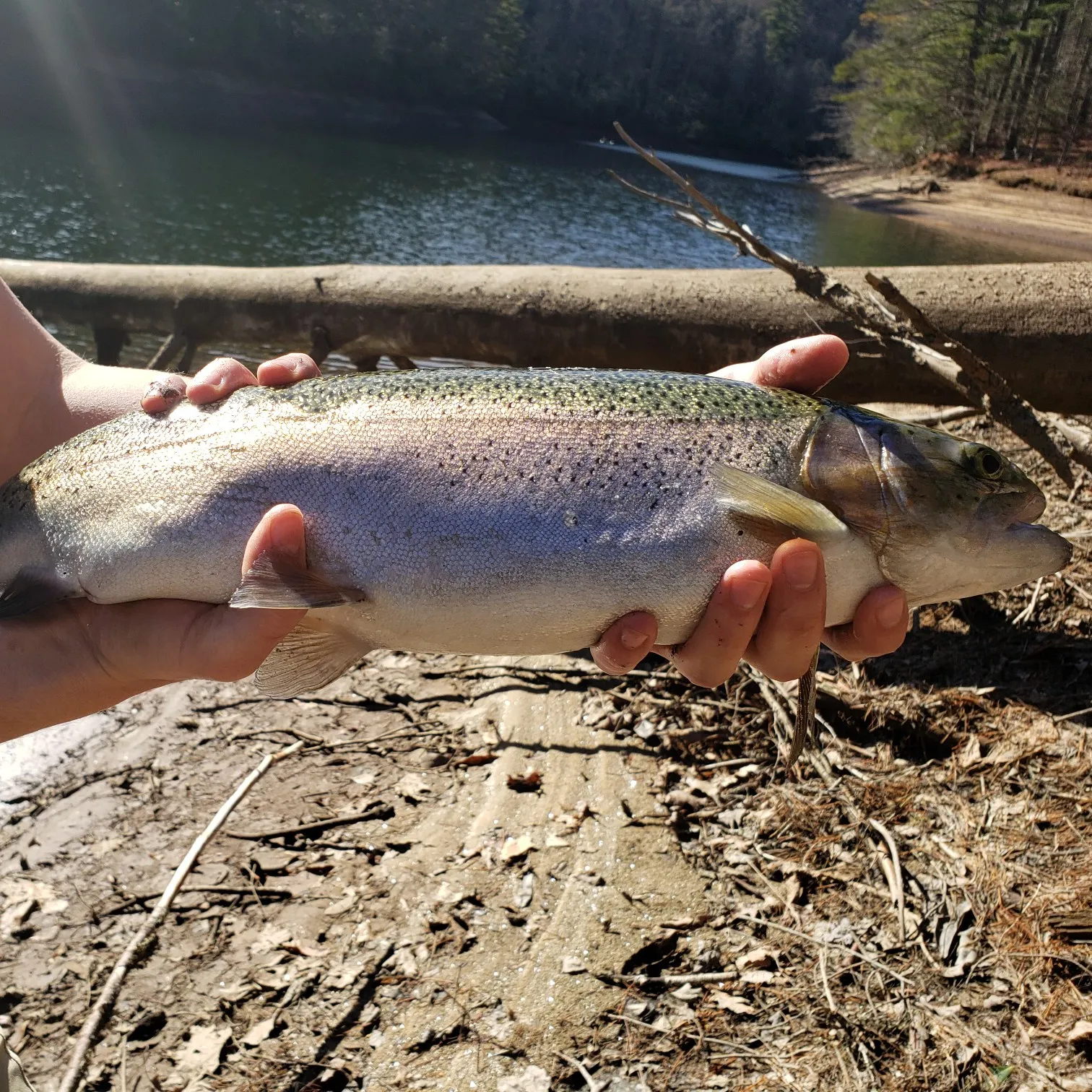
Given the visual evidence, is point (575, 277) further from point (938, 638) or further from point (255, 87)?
point (255, 87)

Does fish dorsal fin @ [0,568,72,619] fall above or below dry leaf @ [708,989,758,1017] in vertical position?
above

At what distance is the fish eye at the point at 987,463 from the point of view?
9.76 ft

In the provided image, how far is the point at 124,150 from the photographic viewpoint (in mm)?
46438

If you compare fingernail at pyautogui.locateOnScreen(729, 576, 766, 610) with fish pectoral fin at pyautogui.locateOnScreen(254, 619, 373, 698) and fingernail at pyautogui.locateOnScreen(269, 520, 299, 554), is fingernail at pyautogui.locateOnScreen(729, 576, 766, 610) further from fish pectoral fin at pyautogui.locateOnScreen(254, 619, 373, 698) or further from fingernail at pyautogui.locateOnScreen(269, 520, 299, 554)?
fingernail at pyautogui.locateOnScreen(269, 520, 299, 554)

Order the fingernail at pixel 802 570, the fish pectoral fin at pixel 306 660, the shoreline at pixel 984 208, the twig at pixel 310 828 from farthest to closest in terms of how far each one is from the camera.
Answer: the shoreline at pixel 984 208
the twig at pixel 310 828
the fish pectoral fin at pixel 306 660
the fingernail at pixel 802 570

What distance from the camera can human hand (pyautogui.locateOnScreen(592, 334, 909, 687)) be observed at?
2.80 metres

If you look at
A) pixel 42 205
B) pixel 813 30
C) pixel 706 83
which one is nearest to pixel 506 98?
pixel 706 83

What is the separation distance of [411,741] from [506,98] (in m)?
100

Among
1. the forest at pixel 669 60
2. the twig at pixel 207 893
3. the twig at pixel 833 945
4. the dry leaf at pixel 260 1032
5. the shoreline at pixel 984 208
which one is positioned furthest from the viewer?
the forest at pixel 669 60

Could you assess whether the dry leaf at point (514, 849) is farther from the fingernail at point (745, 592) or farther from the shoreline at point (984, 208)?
the shoreline at point (984, 208)

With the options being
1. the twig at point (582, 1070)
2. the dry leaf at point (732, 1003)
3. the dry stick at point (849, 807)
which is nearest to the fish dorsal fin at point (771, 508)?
the dry stick at point (849, 807)

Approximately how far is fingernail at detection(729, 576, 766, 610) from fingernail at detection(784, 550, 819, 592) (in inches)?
3.8

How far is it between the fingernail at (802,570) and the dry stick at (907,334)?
8.67 feet

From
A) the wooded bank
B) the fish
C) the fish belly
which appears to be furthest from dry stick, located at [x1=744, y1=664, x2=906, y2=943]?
the wooded bank
